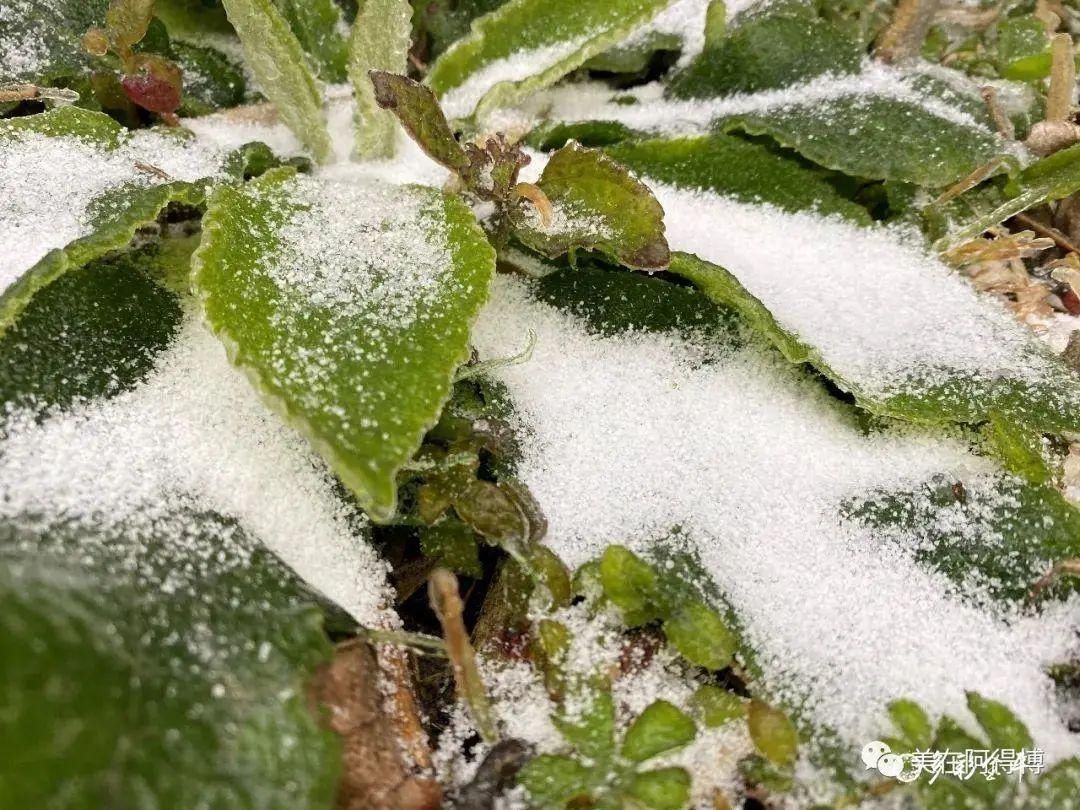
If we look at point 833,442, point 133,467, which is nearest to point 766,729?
point 833,442

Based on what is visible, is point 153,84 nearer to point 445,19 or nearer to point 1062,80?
point 445,19

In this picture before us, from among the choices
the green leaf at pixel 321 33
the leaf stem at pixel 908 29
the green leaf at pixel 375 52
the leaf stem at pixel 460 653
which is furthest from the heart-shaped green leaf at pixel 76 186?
the leaf stem at pixel 908 29

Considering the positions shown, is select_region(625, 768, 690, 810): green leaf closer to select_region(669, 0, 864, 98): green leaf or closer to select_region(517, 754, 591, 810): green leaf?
select_region(517, 754, 591, 810): green leaf

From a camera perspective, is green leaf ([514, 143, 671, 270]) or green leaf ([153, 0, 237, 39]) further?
green leaf ([153, 0, 237, 39])

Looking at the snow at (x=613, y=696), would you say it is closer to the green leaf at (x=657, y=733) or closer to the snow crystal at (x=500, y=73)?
the green leaf at (x=657, y=733)

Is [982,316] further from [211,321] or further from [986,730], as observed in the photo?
[211,321]

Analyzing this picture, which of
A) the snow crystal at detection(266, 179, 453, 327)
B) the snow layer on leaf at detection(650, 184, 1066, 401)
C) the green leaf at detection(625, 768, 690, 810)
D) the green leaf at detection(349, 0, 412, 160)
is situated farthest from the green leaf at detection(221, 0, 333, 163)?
the green leaf at detection(625, 768, 690, 810)
